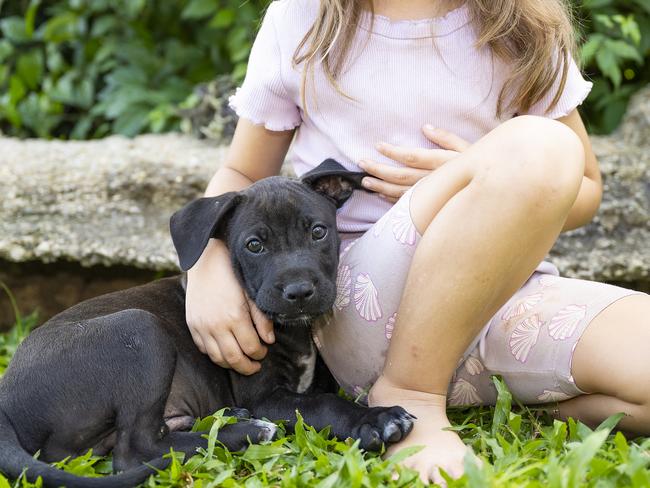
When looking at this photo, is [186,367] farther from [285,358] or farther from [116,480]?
[116,480]

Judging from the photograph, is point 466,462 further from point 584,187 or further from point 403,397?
point 584,187

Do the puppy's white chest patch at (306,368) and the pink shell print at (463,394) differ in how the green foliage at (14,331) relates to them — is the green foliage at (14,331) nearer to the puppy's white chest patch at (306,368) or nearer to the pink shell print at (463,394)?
the puppy's white chest patch at (306,368)

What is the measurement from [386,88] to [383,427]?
4.02ft

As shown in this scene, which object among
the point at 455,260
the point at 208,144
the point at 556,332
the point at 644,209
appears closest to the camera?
the point at 455,260

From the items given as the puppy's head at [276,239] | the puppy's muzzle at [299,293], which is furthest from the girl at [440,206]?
the puppy's muzzle at [299,293]

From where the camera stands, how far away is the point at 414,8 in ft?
11.0

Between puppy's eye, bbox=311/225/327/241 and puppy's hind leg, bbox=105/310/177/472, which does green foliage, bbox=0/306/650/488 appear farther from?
puppy's eye, bbox=311/225/327/241

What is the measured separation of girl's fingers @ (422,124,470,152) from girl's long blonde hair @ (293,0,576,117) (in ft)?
0.68

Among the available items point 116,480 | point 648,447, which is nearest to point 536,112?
point 648,447

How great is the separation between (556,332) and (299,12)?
1.50 metres

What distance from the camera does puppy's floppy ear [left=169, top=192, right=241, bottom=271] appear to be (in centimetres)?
299

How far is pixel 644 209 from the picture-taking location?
177 inches

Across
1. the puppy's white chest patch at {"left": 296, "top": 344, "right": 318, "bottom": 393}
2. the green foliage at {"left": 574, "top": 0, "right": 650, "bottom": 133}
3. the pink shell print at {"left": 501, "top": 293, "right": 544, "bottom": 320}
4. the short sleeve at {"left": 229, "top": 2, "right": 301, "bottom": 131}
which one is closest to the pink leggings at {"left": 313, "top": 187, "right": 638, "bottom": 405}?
the pink shell print at {"left": 501, "top": 293, "right": 544, "bottom": 320}

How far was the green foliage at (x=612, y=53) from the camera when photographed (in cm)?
484
